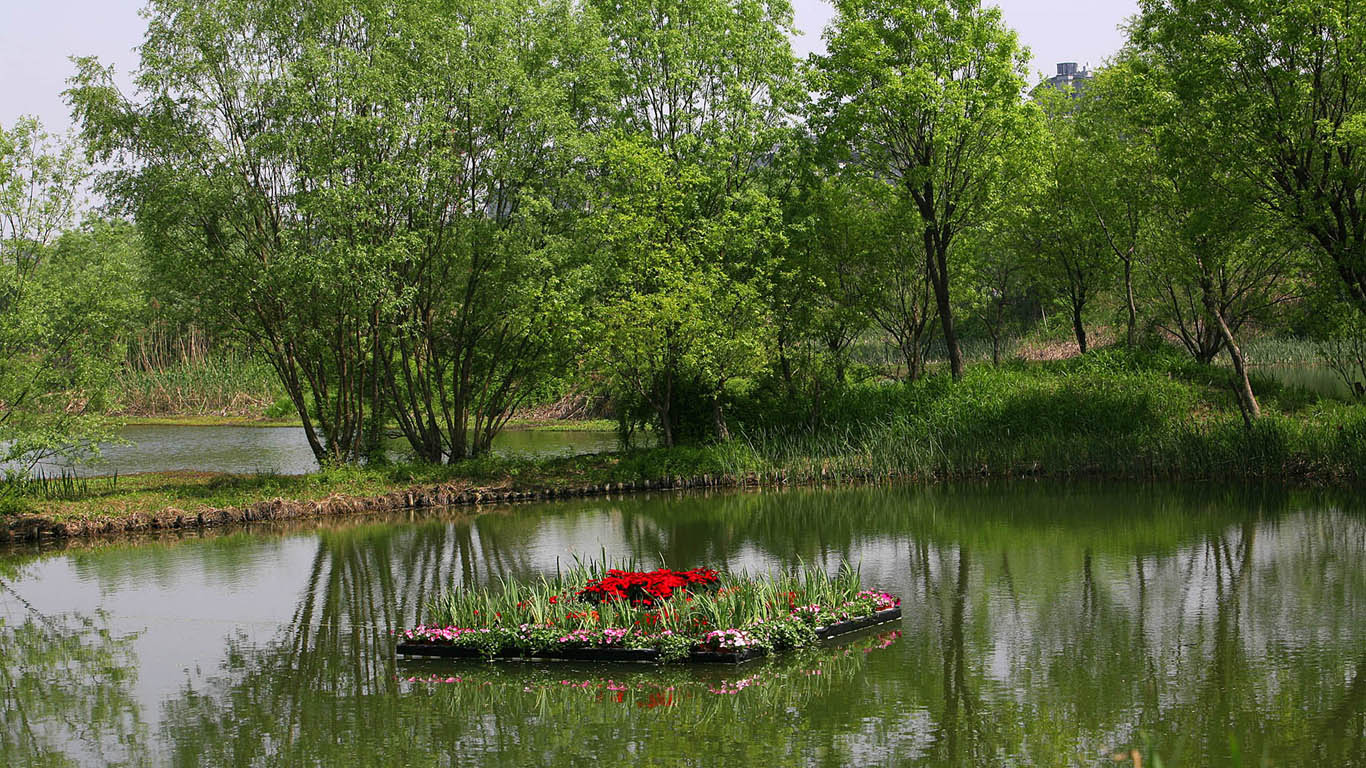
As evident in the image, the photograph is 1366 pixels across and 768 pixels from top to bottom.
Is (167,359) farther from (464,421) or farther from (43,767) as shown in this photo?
(43,767)

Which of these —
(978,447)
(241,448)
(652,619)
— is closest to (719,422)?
(978,447)

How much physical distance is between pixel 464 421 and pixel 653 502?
5.94m

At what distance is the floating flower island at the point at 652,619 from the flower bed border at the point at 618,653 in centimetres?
1

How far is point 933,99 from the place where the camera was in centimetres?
2866

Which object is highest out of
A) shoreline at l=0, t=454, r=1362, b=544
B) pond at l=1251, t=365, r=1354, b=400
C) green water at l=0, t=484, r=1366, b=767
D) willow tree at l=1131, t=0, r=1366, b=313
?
willow tree at l=1131, t=0, r=1366, b=313

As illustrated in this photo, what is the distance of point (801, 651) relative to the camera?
39.6ft

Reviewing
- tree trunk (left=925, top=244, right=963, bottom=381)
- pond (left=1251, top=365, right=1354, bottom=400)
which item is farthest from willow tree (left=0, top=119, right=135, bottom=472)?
pond (left=1251, top=365, right=1354, bottom=400)

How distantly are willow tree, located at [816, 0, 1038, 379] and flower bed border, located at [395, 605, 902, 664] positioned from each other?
18.3 metres

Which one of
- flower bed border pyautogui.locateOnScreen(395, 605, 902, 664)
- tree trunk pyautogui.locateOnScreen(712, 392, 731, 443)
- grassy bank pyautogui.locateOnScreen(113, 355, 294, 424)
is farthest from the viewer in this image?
grassy bank pyautogui.locateOnScreen(113, 355, 294, 424)

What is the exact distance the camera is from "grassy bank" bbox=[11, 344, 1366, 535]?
23250 mm

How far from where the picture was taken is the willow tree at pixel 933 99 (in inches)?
1133

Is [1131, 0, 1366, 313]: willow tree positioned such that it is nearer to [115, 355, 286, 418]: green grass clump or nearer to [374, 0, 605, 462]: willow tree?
[374, 0, 605, 462]: willow tree

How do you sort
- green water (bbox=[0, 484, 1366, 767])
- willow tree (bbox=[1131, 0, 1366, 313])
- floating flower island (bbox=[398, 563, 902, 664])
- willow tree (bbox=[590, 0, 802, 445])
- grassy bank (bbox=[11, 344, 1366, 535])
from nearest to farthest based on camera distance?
green water (bbox=[0, 484, 1366, 767]) < floating flower island (bbox=[398, 563, 902, 664]) < willow tree (bbox=[1131, 0, 1366, 313]) < grassy bank (bbox=[11, 344, 1366, 535]) < willow tree (bbox=[590, 0, 802, 445])

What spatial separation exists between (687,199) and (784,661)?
19.2 metres
